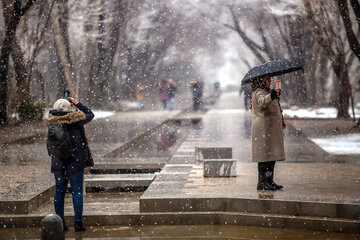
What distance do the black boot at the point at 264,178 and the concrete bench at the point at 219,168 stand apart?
69.9 inches

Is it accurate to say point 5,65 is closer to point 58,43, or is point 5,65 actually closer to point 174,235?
point 58,43

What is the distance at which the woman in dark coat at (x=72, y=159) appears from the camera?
1018cm

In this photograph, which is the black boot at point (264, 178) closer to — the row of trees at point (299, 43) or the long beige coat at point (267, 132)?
the long beige coat at point (267, 132)

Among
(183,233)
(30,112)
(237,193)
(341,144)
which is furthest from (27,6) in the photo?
(183,233)

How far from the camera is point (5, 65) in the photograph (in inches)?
1175

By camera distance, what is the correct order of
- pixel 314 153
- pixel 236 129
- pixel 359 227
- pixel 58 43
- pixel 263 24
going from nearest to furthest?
1. pixel 359 227
2. pixel 314 153
3. pixel 236 129
4. pixel 58 43
5. pixel 263 24

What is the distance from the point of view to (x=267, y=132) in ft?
38.3

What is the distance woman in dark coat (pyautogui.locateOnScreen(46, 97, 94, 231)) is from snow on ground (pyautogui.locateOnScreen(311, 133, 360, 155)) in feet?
32.9

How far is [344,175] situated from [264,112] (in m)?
2.92

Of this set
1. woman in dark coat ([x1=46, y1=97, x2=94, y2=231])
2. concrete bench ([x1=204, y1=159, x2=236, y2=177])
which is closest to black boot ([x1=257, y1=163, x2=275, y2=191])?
concrete bench ([x1=204, y1=159, x2=236, y2=177])

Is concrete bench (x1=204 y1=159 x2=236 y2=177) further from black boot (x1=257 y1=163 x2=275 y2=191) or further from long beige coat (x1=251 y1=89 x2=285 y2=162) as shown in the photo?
long beige coat (x1=251 y1=89 x2=285 y2=162)

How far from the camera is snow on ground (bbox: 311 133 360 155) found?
65.0 ft

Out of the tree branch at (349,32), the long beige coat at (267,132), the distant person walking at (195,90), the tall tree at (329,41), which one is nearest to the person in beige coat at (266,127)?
the long beige coat at (267,132)

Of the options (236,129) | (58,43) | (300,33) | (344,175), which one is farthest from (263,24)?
(344,175)
